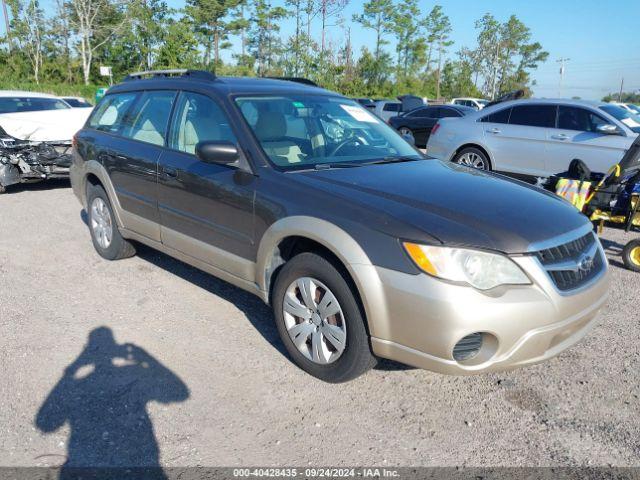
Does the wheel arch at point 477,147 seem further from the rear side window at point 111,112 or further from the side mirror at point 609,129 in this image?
the rear side window at point 111,112

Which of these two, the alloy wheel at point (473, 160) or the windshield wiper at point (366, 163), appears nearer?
the windshield wiper at point (366, 163)

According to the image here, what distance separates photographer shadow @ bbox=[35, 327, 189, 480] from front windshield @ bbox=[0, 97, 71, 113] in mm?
7493

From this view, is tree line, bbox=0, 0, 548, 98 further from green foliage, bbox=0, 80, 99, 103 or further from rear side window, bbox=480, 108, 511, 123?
rear side window, bbox=480, 108, 511, 123

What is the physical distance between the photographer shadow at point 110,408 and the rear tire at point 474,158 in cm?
700

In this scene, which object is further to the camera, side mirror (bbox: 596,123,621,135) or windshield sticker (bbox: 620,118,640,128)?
windshield sticker (bbox: 620,118,640,128)

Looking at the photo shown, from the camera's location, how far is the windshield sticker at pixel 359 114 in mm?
4332

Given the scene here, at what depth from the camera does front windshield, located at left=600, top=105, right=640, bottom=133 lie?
7.86m

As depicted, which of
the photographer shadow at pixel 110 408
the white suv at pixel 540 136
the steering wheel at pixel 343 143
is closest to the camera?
the photographer shadow at pixel 110 408

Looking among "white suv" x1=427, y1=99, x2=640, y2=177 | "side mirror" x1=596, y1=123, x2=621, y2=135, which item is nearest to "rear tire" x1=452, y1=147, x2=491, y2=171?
"white suv" x1=427, y1=99, x2=640, y2=177

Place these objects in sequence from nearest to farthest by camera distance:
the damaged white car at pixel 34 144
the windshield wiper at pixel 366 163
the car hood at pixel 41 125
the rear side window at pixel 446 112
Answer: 1. the windshield wiper at pixel 366 163
2. the damaged white car at pixel 34 144
3. the car hood at pixel 41 125
4. the rear side window at pixel 446 112

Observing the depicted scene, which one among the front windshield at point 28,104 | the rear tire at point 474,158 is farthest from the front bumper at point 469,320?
the front windshield at point 28,104

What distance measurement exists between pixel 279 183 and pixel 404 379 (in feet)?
4.64

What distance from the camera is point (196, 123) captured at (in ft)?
13.5

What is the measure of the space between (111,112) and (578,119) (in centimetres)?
662
